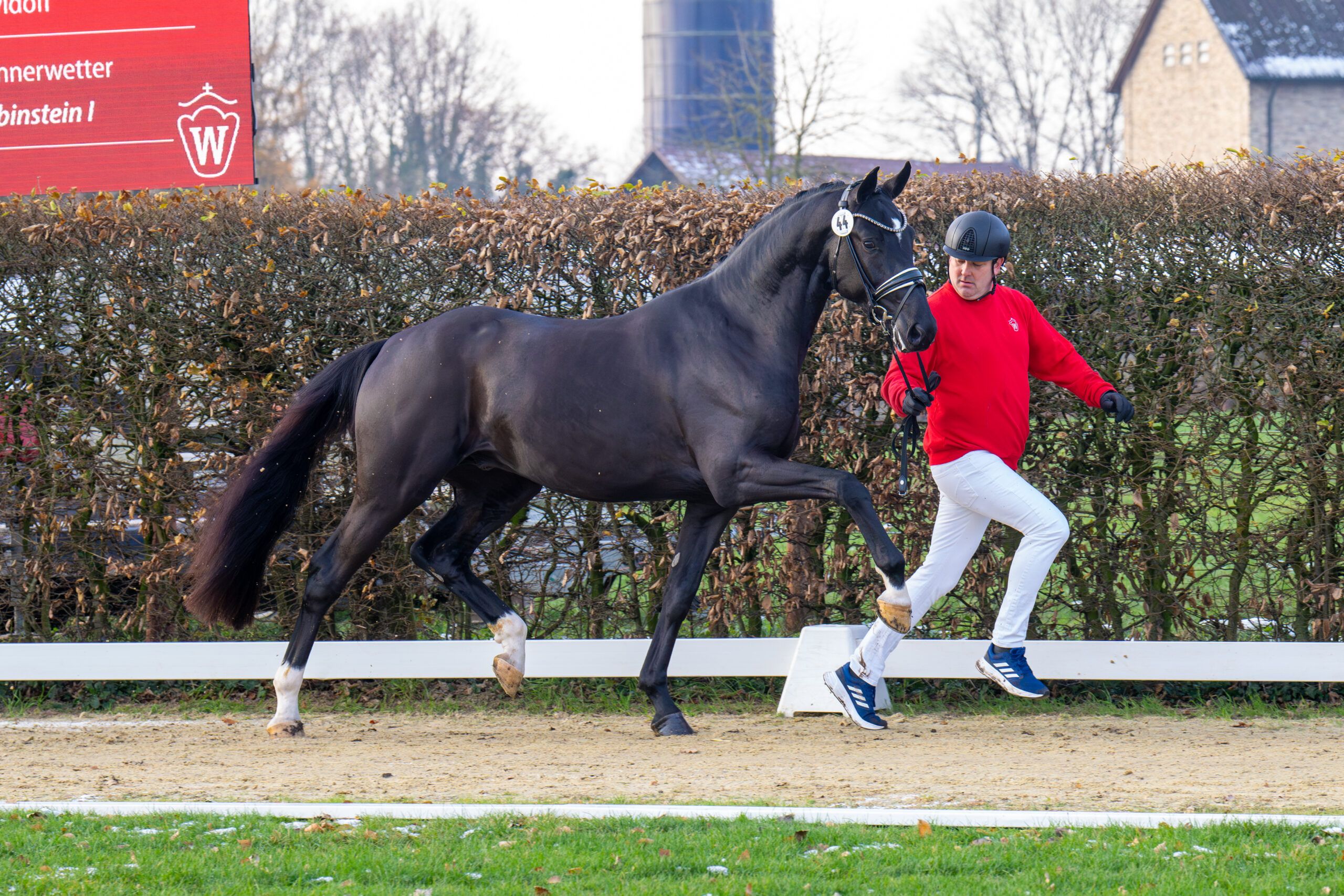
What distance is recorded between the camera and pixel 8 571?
6.78m

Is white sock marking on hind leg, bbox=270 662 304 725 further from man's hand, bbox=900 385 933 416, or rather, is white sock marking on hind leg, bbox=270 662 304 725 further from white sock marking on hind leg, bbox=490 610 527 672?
man's hand, bbox=900 385 933 416

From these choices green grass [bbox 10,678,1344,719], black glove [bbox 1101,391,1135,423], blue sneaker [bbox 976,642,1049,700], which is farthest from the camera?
green grass [bbox 10,678,1344,719]

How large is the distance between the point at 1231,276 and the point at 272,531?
415cm

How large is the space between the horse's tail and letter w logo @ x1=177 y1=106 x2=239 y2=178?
185 centimetres

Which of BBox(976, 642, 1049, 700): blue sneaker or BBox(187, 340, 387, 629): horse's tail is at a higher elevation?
BBox(187, 340, 387, 629): horse's tail

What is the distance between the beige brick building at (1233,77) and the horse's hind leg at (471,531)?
1834 inches

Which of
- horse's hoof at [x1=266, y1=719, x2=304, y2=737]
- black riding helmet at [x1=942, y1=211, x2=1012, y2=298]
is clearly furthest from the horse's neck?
horse's hoof at [x1=266, y1=719, x2=304, y2=737]

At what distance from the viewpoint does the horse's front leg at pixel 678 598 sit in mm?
5688

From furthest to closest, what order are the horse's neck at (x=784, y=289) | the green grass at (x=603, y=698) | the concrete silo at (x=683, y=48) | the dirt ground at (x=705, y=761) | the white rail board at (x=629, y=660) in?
the concrete silo at (x=683, y=48)
the green grass at (x=603, y=698)
the white rail board at (x=629, y=660)
the horse's neck at (x=784, y=289)
the dirt ground at (x=705, y=761)

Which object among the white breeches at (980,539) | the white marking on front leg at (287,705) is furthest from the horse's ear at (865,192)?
the white marking on front leg at (287,705)

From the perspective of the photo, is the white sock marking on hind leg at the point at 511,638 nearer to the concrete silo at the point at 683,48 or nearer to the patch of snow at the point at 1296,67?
the patch of snow at the point at 1296,67

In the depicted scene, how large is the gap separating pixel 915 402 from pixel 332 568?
244cm

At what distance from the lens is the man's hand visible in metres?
5.10

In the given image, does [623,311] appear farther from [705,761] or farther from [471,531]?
[705,761]
